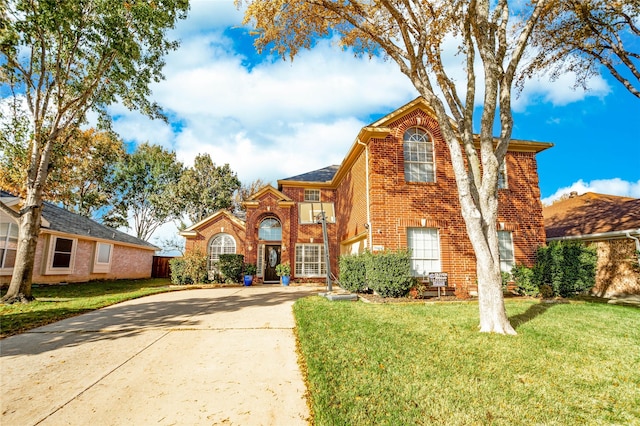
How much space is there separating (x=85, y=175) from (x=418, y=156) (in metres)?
26.7

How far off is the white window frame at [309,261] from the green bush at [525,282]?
380 inches

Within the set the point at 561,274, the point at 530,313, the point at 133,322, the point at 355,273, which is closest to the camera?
the point at 133,322

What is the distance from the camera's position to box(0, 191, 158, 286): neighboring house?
12.5 m

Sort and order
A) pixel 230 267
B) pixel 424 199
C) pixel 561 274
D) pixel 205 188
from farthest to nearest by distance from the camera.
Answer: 1. pixel 205 188
2. pixel 230 267
3. pixel 424 199
4. pixel 561 274

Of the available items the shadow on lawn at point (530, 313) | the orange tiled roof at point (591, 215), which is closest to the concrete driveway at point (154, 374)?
the shadow on lawn at point (530, 313)

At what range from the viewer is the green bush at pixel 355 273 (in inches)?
411

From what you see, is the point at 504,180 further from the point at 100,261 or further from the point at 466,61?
the point at 100,261

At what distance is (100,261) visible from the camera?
17.3 metres

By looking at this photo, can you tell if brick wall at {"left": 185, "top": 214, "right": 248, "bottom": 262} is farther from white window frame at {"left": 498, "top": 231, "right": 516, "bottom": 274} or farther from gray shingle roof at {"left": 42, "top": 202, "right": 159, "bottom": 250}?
white window frame at {"left": 498, "top": 231, "right": 516, "bottom": 274}

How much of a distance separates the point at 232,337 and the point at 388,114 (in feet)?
31.1

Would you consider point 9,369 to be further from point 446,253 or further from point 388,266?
point 446,253

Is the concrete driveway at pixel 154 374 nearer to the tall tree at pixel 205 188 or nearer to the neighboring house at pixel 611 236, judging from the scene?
Result: the neighboring house at pixel 611 236

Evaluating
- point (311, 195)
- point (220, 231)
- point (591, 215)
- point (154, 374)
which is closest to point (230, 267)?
point (220, 231)

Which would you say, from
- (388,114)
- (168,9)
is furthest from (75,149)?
(388,114)
